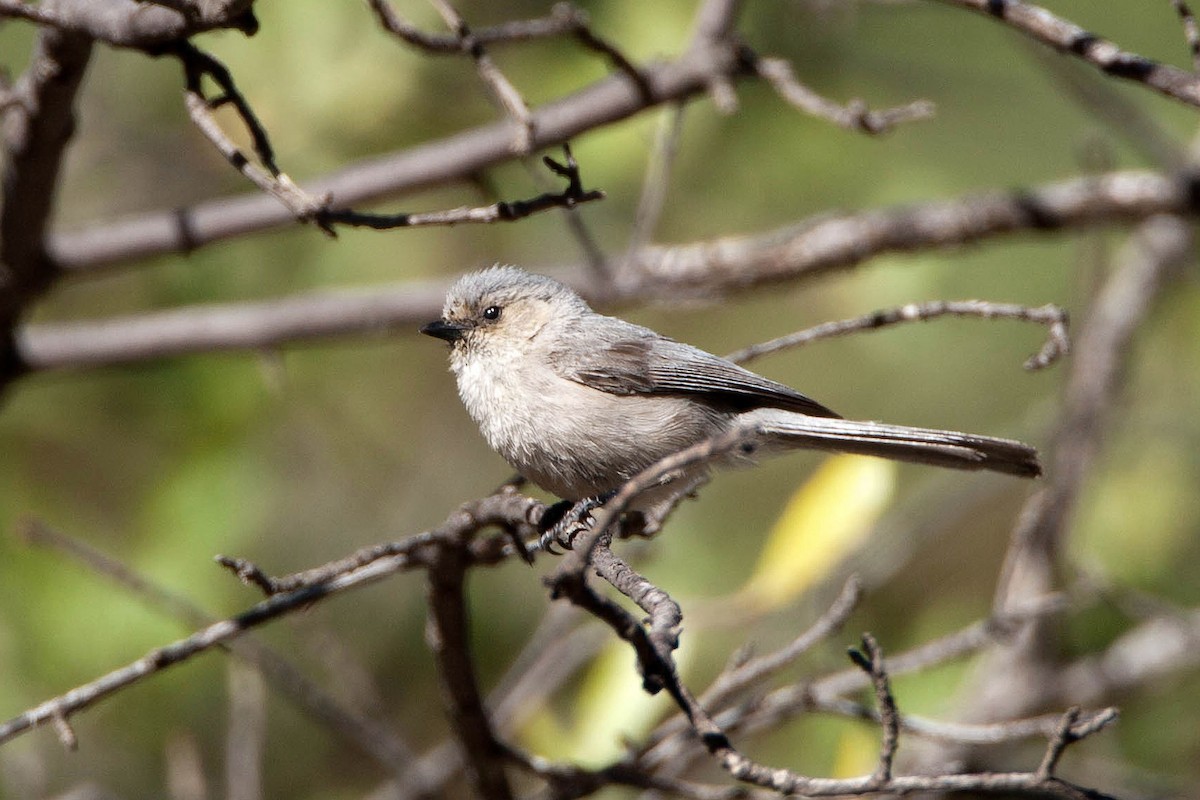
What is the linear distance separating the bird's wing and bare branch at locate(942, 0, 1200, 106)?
109 cm

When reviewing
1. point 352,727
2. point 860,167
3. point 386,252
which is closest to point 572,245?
point 386,252

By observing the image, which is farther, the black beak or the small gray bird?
the black beak

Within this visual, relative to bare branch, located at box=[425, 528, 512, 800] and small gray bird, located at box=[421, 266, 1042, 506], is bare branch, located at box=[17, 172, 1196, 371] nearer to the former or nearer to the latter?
small gray bird, located at box=[421, 266, 1042, 506]

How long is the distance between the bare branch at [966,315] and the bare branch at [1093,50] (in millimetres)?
517

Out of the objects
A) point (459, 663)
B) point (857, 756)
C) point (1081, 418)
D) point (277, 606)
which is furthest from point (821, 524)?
point (277, 606)

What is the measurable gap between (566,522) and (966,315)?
3.46 ft

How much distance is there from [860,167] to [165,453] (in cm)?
296

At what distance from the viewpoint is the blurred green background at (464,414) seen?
4047 mm

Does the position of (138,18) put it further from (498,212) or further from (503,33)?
(503,33)

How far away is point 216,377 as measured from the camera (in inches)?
168

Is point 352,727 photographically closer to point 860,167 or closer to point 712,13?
point 712,13

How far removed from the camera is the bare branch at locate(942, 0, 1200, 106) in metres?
2.16

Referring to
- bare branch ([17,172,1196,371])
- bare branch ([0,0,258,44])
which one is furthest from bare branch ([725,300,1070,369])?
bare branch ([0,0,258,44])

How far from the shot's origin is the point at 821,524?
11.6ft
